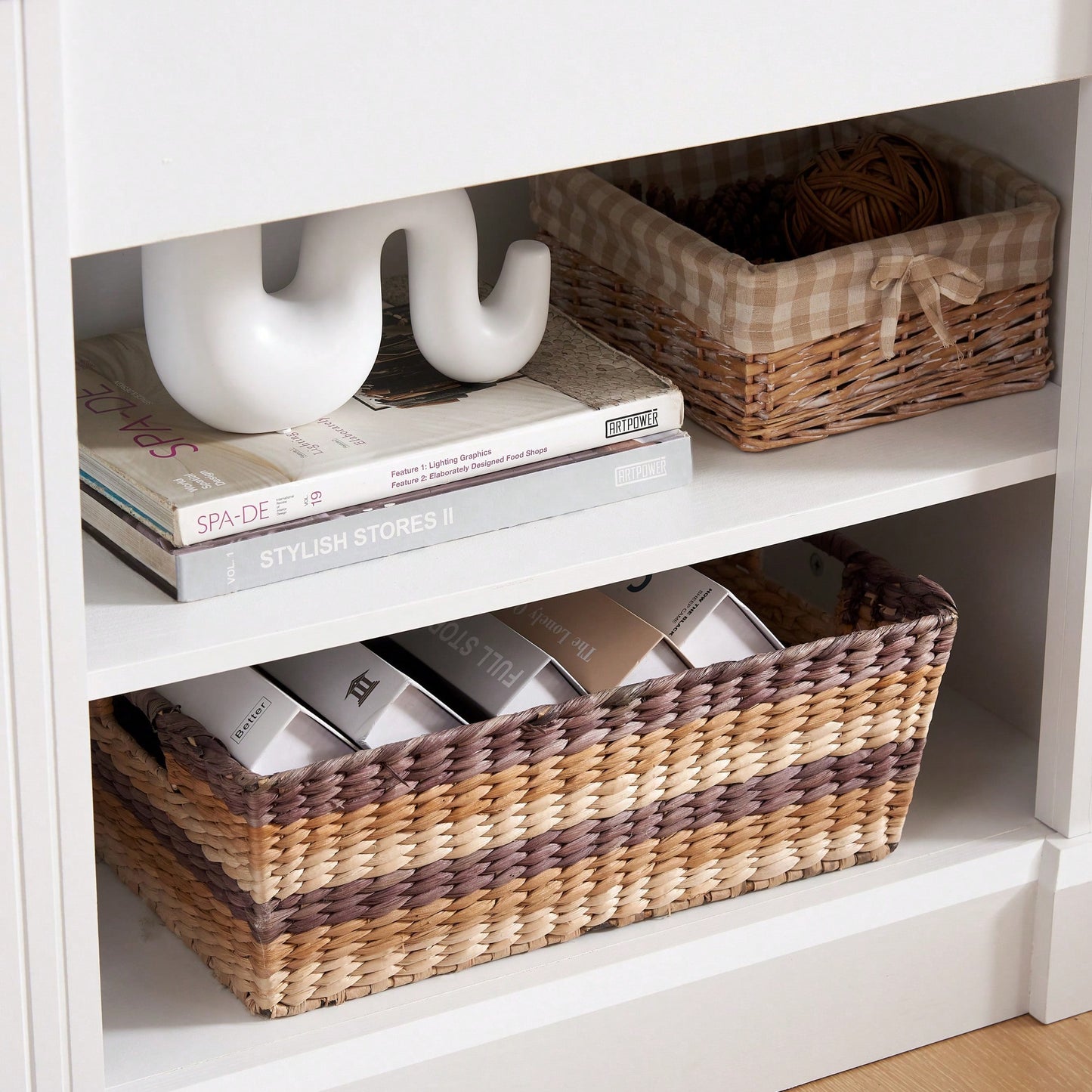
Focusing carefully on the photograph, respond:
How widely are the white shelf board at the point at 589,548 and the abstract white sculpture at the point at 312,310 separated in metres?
0.10

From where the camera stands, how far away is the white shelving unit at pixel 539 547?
2.19 ft

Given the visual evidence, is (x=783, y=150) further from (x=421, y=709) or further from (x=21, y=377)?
(x=21, y=377)

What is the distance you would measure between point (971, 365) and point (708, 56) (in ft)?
1.10

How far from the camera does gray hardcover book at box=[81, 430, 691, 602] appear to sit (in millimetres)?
811

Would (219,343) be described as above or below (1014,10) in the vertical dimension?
below

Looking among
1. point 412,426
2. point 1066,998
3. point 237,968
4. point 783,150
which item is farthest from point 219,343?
point 1066,998

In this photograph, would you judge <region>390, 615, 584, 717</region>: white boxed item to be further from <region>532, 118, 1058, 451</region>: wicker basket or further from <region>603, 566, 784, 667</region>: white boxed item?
<region>532, 118, 1058, 451</region>: wicker basket

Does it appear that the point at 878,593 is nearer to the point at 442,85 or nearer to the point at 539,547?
the point at 539,547

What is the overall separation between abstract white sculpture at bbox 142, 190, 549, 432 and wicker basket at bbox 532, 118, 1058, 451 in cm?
11

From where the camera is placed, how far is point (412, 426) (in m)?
0.89

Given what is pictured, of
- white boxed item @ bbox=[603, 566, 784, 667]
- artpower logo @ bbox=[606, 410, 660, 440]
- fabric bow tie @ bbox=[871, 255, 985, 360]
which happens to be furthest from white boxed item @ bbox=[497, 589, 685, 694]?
fabric bow tie @ bbox=[871, 255, 985, 360]

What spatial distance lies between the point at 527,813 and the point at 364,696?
112 millimetres

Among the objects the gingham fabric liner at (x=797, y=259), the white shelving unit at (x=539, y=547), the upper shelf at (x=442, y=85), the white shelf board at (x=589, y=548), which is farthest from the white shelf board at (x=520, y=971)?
the upper shelf at (x=442, y=85)

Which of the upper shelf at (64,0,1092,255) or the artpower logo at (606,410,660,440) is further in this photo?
the artpower logo at (606,410,660,440)
